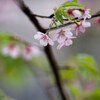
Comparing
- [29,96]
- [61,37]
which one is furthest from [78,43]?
[61,37]

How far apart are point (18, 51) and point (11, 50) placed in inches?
1.7

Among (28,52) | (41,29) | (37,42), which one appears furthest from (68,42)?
(37,42)

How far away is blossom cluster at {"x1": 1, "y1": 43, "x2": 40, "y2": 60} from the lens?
1486 mm

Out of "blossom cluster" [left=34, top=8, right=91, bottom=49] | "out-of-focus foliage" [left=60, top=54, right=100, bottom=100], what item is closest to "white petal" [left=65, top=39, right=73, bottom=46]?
"blossom cluster" [left=34, top=8, right=91, bottom=49]

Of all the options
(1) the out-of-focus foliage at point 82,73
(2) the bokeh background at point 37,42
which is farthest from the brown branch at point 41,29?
(2) the bokeh background at point 37,42

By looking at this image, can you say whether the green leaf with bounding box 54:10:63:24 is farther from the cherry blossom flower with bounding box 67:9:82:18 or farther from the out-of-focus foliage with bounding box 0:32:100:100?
the out-of-focus foliage with bounding box 0:32:100:100

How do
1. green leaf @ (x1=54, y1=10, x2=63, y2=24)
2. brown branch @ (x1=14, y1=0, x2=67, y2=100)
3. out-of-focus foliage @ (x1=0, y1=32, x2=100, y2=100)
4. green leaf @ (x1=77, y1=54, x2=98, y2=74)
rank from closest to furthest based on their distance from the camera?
1. green leaf @ (x1=54, y1=10, x2=63, y2=24)
2. brown branch @ (x1=14, y1=0, x2=67, y2=100)
3. green leaf @ (x1=77, y1=54, x2=98, y2=74)
4. out-of-focus foliage @ (x1=0, y1=32, x2=100, y2=100)

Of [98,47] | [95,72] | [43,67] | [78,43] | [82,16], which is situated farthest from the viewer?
[98,47]

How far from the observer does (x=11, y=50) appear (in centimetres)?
150

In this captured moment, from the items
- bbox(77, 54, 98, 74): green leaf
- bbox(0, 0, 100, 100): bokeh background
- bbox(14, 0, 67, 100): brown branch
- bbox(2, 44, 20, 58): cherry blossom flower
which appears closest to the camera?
bbox(14, 0, 67, 100): brown branch

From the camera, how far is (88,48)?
2910 millimetres

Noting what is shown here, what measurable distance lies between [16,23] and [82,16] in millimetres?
2814

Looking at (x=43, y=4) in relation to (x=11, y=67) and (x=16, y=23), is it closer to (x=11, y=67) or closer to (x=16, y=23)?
(x=16, y=23)

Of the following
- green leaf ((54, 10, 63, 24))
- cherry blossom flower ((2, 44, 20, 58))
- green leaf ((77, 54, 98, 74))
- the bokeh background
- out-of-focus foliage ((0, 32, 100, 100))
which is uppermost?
green leaf ((54, 10, 63, 24))
